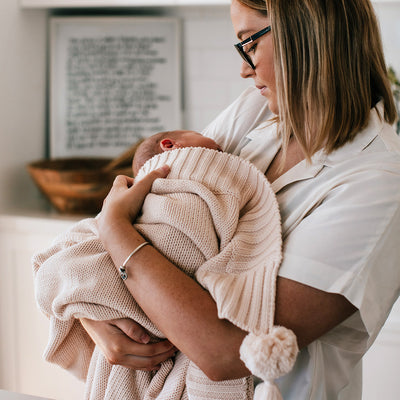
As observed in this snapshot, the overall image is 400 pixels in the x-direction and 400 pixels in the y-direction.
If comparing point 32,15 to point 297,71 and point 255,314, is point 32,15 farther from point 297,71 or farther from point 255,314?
point 255,314

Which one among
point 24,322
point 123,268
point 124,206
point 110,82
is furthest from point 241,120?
point 24,322

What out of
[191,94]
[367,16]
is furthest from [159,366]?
[191,94]

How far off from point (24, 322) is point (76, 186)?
2.07 ft

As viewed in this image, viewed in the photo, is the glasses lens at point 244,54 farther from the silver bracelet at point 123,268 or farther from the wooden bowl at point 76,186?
the wooden bowl at point 76,186

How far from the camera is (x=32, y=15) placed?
7.89ft

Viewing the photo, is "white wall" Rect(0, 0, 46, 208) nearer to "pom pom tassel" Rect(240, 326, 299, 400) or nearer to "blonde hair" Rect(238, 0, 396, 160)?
"blonde hair" Rect(238, 0, 396, 160)

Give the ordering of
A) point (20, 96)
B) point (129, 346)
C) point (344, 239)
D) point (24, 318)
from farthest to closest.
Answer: point (20, 96), point (24, 318), point (129, 346), point (344, 239)

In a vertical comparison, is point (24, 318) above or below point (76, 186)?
below

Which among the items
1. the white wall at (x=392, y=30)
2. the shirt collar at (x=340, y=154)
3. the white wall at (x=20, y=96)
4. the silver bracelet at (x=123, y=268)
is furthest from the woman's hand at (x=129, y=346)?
the white wall at (x=392, y=30)

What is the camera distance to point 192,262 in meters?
0.97

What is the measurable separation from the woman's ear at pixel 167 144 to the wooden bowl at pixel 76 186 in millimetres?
900

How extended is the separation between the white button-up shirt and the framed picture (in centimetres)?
148

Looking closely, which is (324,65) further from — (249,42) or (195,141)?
(195,141)

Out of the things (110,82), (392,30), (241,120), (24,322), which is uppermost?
(392,30)
